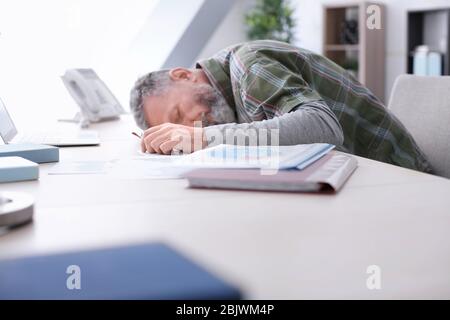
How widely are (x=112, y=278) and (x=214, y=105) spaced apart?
4.22 feet

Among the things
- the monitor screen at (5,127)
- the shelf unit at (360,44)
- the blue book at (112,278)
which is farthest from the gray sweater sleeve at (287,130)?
the shelf unit at (360,44)

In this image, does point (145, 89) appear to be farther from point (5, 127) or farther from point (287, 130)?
point (287, 130)

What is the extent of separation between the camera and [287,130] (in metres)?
1.41

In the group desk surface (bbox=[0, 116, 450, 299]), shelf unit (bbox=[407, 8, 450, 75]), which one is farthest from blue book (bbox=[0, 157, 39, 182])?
shelf unit (bbox=[407, 8, 450, 75])

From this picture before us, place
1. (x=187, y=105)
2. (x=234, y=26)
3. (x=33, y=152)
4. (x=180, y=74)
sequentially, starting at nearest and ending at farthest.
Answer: (x=33, y=152) → (x=187, y=105) → (x=180, y=74) → (x=234, y=26)

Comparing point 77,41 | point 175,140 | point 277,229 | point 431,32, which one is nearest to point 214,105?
point 175,140

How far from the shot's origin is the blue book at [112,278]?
1.69 feet

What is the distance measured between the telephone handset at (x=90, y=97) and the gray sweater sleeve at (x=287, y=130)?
3.67 ft

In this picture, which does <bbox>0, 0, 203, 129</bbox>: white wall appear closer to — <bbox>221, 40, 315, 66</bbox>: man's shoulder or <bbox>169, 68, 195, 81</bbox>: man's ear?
<bbox>169, 68, 195, 81</bbox>: man's ear

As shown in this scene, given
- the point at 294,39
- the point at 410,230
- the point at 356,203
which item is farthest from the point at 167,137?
the point at 294,39

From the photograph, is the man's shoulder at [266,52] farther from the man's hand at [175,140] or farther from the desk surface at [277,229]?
the desk surface at [277,229]

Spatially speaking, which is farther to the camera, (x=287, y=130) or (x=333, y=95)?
(x=333, y=95)
